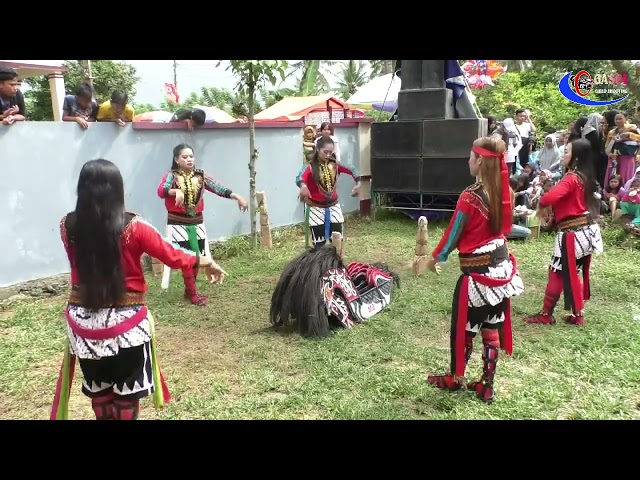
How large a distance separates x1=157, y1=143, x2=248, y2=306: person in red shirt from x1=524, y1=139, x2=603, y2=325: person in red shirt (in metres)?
2.88

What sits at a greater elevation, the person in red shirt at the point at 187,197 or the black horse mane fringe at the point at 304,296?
the person in red shirt at the point at 187,197

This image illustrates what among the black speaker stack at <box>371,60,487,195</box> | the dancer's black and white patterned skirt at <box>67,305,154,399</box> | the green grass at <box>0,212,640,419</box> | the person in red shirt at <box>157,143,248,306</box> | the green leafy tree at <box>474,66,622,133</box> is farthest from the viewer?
the green leafy tree at <box>474,66,622,133</box>

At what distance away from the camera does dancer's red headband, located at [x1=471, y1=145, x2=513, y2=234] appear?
3.22m

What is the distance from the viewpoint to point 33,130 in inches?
223

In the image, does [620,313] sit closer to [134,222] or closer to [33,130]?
[134,222]

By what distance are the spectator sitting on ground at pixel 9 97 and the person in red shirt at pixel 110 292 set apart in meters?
3.59

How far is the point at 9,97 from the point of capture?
543 centimetres

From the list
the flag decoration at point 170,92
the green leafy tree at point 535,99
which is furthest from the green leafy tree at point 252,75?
the flag decoration at point 170,92

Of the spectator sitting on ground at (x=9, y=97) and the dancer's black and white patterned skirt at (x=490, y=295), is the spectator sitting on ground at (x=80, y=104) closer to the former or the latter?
the spectator sitting on ground at (x=9, y=97)

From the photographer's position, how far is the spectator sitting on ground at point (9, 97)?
5266 millimetres

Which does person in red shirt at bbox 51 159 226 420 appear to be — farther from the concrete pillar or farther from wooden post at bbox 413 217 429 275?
the concrete pillar

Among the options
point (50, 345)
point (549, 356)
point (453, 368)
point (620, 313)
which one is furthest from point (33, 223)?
Answer: point (620, 313)
